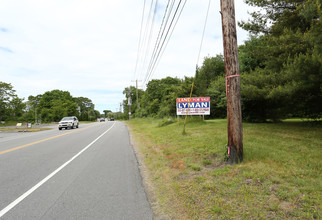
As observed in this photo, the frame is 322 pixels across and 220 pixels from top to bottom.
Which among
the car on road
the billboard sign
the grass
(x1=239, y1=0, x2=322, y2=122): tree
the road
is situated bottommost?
the road

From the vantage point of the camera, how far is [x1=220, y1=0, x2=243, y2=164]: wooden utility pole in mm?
5180

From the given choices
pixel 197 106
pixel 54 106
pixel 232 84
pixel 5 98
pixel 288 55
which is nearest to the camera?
pixel 232 84

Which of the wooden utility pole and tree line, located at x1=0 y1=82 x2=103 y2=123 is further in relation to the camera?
tree line, located at x1=0 y1=82 x2=103 y2=123

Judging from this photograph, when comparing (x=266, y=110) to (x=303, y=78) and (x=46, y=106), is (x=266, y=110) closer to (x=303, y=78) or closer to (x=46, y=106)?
(x=303, y=78)

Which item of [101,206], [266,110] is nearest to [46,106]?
[266,110]

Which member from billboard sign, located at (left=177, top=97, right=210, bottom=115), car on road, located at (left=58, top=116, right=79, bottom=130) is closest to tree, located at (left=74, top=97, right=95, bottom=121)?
car on road, located at (left=58, top=116, right=79, bottom=130)

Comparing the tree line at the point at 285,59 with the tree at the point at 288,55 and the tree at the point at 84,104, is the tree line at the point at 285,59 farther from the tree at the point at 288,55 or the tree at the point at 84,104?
the tree at the point at 84,104

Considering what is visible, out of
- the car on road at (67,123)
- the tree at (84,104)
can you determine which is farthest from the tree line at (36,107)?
the tree at (84,104)

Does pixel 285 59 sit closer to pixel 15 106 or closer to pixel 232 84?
pixel 232 84

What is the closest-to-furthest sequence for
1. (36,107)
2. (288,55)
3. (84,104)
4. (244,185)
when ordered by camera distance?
(244,185) < (288,55) < (36,107) < (84,104)

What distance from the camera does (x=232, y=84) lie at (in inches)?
205

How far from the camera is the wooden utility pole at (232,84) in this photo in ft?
17.0

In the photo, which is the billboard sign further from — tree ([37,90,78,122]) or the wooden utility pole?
tree ([37,90,78,122])

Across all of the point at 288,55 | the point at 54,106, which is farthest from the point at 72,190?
the point at 54,106
